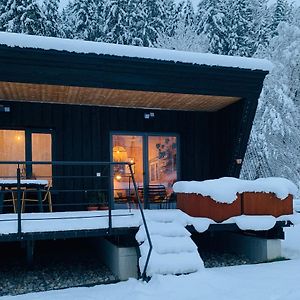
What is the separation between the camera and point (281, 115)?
17.5m

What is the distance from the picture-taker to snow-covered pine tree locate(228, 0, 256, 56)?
28.6 metres

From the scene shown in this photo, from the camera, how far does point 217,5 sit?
3000cm

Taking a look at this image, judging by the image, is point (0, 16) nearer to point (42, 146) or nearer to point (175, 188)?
point (42, 146)

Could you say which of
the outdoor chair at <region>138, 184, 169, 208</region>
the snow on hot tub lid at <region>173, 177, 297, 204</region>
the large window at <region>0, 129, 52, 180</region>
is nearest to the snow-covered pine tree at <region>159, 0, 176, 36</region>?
the outdoor chair at <region>138, 184, 169, 208</region>

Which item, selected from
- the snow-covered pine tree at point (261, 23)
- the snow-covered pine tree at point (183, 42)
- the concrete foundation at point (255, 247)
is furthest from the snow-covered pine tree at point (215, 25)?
the concrete foundation at point (255, 247)

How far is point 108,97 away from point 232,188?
309 centimetres

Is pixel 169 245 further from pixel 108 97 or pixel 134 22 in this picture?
pixel 134 22

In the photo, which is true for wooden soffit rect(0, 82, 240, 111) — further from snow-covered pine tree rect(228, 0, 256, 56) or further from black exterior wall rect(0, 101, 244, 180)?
snow-covered pine tree rect(228, 0, 256, 56)

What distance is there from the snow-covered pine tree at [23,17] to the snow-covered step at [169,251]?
20429 mm

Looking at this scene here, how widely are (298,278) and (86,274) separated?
307 centimetres

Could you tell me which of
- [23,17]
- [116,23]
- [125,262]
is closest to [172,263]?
[125,262]

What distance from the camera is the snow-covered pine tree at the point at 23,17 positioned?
75.5ft

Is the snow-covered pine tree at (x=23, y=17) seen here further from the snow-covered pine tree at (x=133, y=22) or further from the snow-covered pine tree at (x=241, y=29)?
the snow-covered pine tree at (x=241, y=29)

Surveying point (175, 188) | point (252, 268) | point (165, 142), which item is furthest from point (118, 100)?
point (252, 268)
